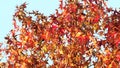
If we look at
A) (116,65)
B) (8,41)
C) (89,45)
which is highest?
(8,41)

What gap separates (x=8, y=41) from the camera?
27656 mm

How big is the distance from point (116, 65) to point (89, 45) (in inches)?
84.8

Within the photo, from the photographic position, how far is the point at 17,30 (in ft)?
90.9

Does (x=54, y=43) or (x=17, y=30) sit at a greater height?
(x=17, y=30)

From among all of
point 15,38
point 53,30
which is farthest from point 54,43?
point 15,38

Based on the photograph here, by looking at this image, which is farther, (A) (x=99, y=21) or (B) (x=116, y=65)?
(A) (x=99, y=21)

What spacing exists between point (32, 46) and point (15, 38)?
1.47 meters

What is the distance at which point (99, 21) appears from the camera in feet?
88.9

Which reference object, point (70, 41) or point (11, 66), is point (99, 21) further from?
point (11, 66)

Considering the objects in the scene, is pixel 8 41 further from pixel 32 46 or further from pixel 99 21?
pixel 99 21

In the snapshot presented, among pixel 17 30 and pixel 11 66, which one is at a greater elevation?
pixel 17 30

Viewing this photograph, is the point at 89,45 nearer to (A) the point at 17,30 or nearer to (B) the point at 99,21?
(B) the point at 99,21

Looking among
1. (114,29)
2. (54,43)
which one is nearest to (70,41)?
(54,43)

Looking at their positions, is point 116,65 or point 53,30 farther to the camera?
point 53,30
